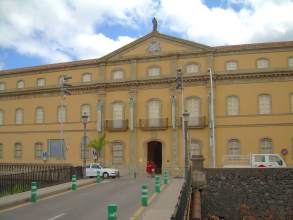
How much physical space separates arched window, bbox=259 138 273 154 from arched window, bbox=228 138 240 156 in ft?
6.44

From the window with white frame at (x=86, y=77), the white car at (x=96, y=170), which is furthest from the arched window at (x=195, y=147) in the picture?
the window with white frame at (x=86, y=77)

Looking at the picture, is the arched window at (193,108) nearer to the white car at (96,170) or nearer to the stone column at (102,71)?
the white car at (96,170)

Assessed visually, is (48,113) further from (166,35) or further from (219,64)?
(219,64)

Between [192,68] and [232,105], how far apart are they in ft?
16.8

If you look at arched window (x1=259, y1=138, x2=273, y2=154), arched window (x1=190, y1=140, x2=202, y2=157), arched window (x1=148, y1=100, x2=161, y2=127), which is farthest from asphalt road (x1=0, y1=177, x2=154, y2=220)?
arched window (x1=259, y1=138, x2=273, y2=154)

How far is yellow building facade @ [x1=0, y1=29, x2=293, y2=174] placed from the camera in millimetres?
34344

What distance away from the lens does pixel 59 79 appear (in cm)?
4209

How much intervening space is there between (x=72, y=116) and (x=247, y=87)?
706 inches

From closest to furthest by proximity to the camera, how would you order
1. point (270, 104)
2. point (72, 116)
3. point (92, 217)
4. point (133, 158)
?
point (92, 217), point (270, 104), point (133, 158), point (72, 116)

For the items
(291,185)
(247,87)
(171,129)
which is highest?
(247,87)

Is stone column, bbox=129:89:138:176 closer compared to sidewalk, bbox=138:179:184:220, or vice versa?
sidewalk, bbox=138:179:184:220

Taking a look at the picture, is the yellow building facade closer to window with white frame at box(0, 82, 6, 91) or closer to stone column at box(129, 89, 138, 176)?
stone column at box(129, 89, 138, 176)

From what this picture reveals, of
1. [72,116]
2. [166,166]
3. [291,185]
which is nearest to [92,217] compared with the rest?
[291,185]

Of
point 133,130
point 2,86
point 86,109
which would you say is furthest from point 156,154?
point 2,86
